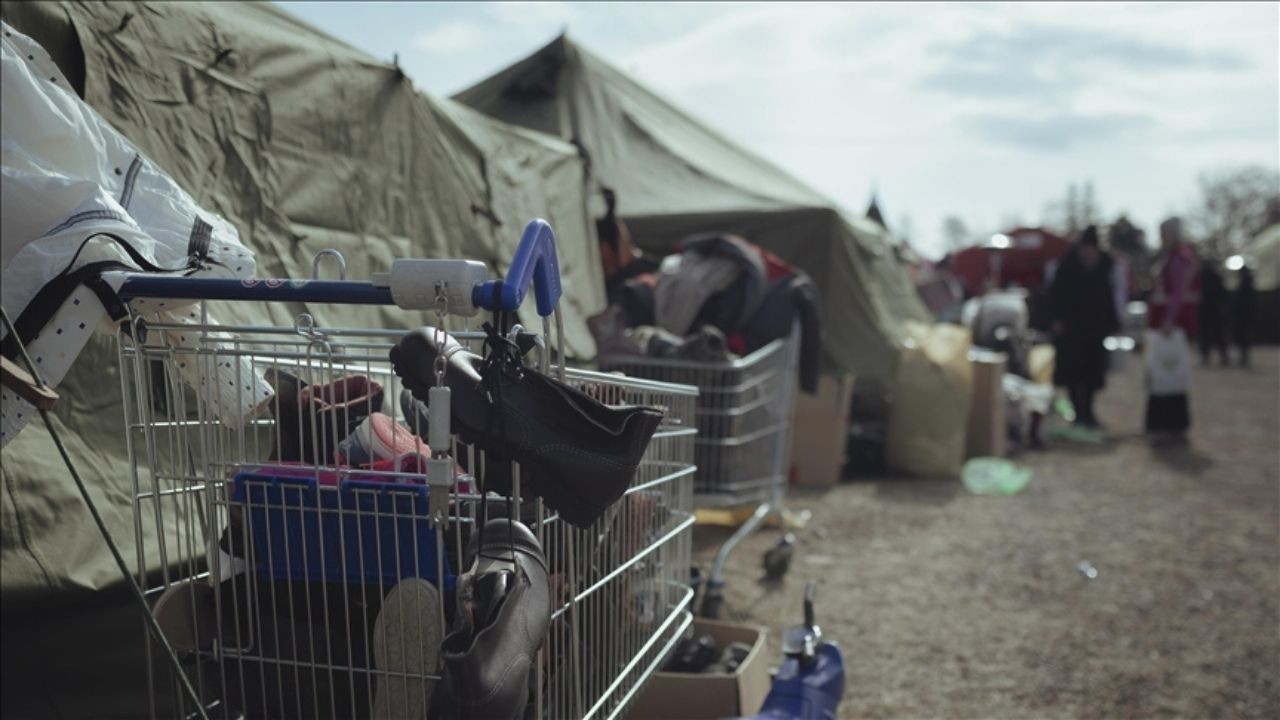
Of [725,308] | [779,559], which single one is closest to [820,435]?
[725,308]

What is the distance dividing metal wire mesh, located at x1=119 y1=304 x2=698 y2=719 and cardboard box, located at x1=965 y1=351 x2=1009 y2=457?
616 cm

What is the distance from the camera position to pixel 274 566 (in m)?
1.86

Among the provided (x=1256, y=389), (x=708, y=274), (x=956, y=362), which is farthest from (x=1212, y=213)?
(x=708, y=274)

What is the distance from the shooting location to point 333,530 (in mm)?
1829

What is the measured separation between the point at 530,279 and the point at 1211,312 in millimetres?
19294

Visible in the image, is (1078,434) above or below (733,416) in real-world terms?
below

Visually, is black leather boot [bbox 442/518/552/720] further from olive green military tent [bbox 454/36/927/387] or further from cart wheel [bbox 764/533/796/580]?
olive green military tent [bbox 454/36/927/387]

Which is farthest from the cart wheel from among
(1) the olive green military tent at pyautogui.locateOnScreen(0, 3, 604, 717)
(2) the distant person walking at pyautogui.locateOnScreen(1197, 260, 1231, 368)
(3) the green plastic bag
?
(2) the distant person walking at pyautogui.locateOnScreen(1197, 260, 1231, 368)

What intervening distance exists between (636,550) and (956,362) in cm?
550

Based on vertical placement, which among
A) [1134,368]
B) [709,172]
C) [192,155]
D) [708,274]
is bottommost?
[1134,368]

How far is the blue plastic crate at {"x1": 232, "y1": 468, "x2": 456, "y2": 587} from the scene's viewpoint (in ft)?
5.82

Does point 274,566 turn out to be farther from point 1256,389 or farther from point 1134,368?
point 1134,368

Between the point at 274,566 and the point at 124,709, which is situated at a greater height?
the point at 274,566

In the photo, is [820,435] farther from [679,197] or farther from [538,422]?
[538,422]
